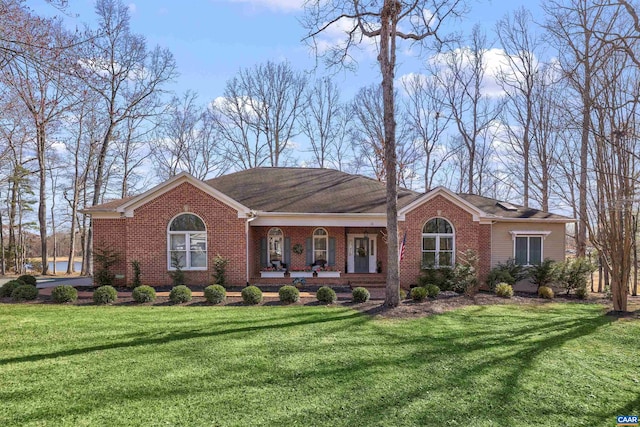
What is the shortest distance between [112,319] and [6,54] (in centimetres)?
593

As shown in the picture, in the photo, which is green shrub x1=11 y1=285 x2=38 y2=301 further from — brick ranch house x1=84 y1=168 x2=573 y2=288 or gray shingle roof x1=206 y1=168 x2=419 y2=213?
gray shingle roof x1=206 y1=168 x2=419 y2=213

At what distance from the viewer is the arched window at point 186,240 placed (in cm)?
1386

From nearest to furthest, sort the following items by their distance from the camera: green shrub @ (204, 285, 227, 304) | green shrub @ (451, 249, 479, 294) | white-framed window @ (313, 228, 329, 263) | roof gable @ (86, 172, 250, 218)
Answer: green shrub @ (204, 285, 227, 304), green shrub @ (451, 249, 479, 294), roof gable @ (86, 172, 250, 218), white-framed window @ (313, 228, 329, 263)

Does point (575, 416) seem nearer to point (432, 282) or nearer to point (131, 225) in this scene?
point (432, 282)

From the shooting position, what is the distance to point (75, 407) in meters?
4.46

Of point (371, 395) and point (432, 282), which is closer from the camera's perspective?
point (371, 395)

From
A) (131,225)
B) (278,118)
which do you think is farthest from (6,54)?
(278,118)

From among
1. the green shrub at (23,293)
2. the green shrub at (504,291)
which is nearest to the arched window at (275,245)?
the green shrub at (23,293)

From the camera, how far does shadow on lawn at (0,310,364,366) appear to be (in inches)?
248

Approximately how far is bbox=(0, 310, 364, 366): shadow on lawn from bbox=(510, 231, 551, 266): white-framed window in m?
10.0

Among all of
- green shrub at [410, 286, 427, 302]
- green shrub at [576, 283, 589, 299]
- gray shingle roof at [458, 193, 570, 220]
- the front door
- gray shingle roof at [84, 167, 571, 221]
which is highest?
gray shingle roof at [84, 167, 571, 221]

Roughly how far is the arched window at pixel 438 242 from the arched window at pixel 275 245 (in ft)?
20.1

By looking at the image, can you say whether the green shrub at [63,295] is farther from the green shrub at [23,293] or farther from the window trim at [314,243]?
the window trim at [314,243]

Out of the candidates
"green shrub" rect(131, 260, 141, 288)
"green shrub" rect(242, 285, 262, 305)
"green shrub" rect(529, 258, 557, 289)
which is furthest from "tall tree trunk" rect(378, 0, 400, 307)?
"green shrub" rect(131, 260, 141, 288)
